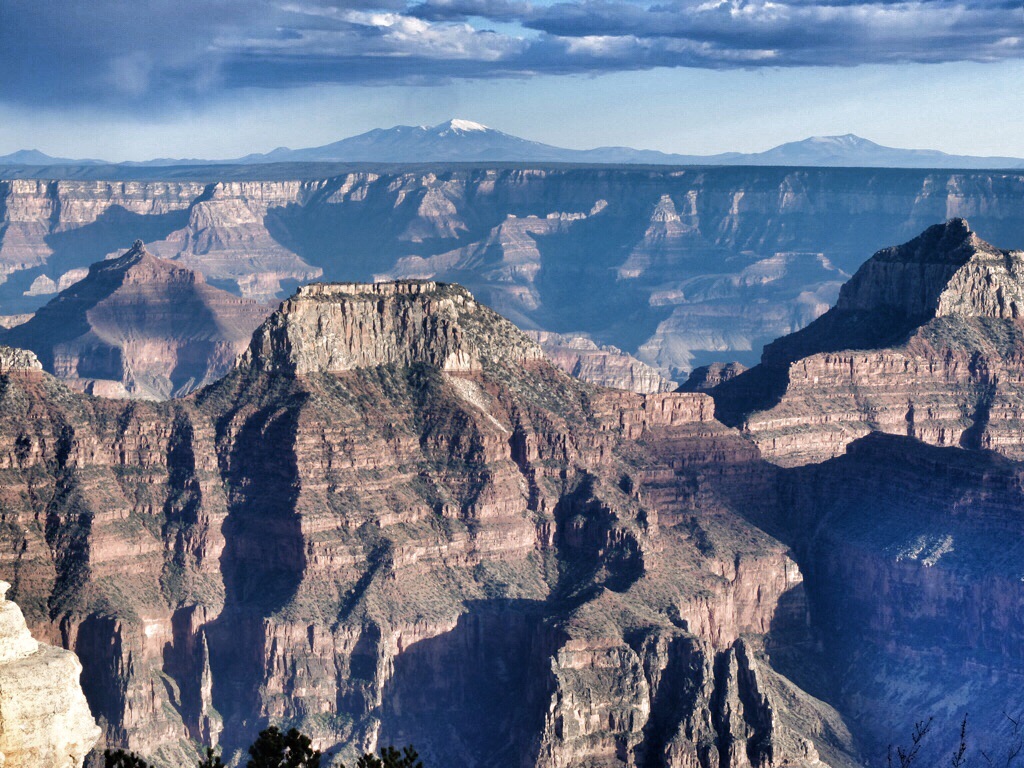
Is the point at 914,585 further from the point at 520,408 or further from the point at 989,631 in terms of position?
the point at 520,408

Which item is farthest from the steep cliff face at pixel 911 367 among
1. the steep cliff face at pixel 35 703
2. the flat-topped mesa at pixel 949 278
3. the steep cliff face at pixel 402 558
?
the steep cliff face at pixel 35 703

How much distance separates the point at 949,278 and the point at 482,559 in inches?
2523

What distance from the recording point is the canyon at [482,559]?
105312mm

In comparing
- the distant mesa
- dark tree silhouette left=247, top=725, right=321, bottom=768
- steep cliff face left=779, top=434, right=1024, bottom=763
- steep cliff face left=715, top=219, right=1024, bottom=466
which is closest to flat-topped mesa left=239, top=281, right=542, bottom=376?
steep cliff face left=779, top=434, right=1024, bottom=763

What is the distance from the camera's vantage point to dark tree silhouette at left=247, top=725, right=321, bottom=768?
1945 inches

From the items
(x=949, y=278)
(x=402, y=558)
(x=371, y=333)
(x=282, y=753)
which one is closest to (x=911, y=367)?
(x=949, y=278)

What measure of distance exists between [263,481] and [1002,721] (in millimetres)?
45319

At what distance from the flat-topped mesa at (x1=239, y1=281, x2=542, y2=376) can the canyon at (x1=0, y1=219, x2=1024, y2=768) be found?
0.71 feet

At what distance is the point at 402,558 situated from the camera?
117 m

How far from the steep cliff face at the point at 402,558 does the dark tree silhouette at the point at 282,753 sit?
50.0m

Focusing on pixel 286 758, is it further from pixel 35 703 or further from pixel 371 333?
pixel 371 333

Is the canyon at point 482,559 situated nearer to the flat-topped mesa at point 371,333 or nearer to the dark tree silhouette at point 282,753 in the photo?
the flat-topped mesa at point 371,333

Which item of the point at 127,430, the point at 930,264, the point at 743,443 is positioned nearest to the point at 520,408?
the point at 743,443

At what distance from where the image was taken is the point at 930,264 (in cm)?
17212
